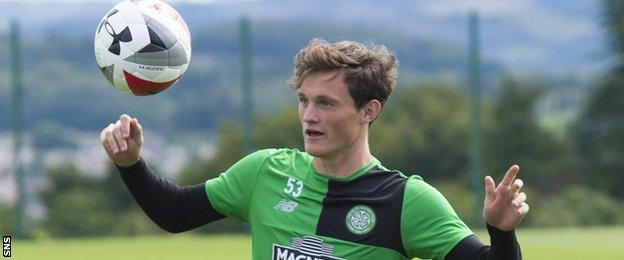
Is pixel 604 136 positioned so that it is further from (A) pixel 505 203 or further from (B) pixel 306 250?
(A) pixel 505 203

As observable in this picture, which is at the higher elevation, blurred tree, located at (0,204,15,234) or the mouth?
the mouth

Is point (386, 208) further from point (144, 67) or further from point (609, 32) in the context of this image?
point (609, 32)

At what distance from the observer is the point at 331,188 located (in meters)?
4.80

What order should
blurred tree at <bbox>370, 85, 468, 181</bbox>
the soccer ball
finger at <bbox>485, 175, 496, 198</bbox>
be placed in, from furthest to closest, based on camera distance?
blurred tree at <bbox>370, 85, 468, 181</bbox> → the soccer ball → finger at <bbox>485, 175, 496, 198</bbox>

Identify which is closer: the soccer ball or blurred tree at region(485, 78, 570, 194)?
the soccer ball

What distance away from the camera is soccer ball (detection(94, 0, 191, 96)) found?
216 inches

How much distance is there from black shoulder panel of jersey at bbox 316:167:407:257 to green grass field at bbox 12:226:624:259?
6543 mm

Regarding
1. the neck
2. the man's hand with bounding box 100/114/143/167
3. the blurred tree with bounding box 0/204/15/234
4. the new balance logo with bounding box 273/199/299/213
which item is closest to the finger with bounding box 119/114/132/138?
the man's hand with bounding box 100/114/143/167

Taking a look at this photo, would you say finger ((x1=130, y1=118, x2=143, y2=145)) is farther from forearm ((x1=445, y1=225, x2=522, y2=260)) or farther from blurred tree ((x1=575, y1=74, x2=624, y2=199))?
blurred tree ((x1=575, y1=74, x2=624, y2=199))

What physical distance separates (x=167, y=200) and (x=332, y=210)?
65cm

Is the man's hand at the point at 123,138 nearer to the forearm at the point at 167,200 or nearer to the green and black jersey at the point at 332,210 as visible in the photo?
the forearm at the point at 167,200

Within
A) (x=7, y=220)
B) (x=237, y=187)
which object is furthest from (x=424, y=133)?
(x=237, y=187)

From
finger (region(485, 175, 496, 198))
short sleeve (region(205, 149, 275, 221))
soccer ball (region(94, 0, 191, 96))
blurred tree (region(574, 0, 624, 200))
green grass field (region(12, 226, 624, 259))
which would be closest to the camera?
finger (region(485, 175, 496, 198))

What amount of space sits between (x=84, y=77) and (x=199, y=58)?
1.57 metres
